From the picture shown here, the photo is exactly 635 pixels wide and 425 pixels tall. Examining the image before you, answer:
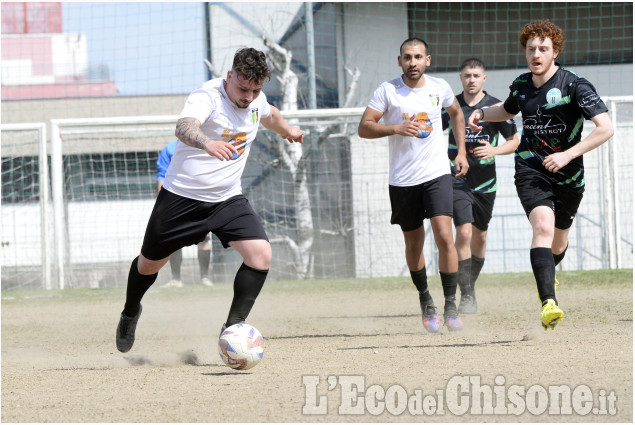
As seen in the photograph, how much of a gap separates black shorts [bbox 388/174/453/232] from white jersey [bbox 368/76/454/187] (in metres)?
0.05

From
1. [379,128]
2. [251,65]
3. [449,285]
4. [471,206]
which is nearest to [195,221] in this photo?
[251,65]

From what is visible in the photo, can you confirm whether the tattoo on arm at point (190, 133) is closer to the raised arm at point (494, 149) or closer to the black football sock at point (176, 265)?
the raised arm at point (494, 149)

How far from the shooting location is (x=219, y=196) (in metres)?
6.11

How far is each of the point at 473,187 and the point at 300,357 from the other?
11.9 ft

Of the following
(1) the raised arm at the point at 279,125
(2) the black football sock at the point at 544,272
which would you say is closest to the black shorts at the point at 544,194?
(2) the black football sock at the point at 544,272

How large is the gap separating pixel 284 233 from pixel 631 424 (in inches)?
468

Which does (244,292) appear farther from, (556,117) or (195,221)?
(556,117)

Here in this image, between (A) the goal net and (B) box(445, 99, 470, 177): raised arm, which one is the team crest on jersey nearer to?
(B) box(445, 99, 470, 177): raised arm

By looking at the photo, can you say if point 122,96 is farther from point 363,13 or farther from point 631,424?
point 631,424

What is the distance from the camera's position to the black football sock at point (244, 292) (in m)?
5.91

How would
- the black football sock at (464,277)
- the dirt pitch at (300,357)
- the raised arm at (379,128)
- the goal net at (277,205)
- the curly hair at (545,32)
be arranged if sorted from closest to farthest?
the dirt pitch at (300,357) < the curly hair at (545,32) < the raised arm at (379,128) < the black football sock at (464,277) < the goal net at (277,205)

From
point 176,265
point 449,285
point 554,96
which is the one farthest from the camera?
point 176,265

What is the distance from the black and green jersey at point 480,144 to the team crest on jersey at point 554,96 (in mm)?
2403

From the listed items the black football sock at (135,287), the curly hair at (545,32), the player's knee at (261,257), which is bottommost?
the black football sock at (135,287)
